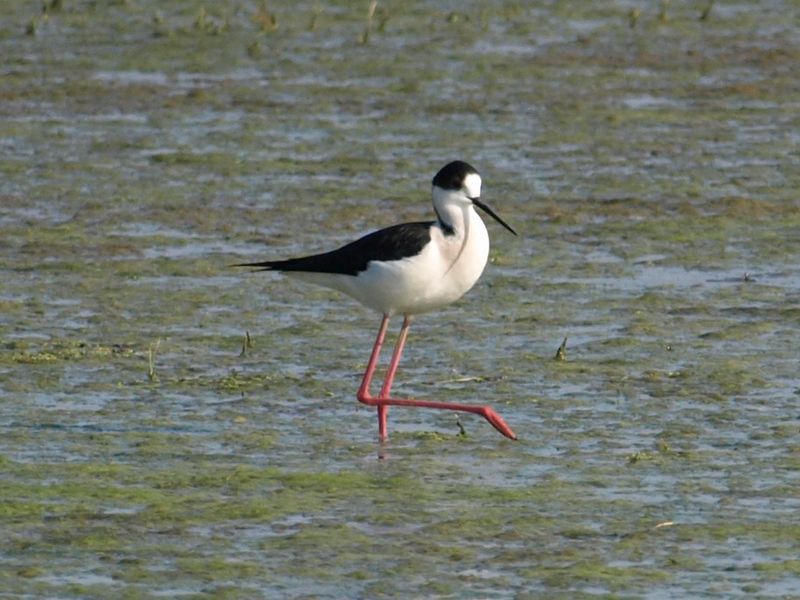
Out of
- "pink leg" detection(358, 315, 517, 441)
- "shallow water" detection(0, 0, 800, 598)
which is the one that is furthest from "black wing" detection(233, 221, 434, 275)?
"shallow water" detection(0, 0, 800, 598)

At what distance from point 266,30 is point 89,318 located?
762cm

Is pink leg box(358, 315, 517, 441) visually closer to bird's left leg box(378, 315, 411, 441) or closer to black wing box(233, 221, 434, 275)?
bird's left leg box(378, 315, 411, 441)

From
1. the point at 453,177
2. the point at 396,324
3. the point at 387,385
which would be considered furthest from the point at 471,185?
the point at 396,324

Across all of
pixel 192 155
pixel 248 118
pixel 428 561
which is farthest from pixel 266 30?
pixel 428 561

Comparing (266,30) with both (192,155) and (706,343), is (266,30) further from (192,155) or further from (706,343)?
(706,343)

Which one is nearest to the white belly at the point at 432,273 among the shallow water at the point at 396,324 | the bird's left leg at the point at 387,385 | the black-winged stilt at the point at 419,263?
the black-winged stilt at the point at 419,263

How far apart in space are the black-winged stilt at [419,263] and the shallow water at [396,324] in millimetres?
423

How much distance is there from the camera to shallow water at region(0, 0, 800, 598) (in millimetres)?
5688

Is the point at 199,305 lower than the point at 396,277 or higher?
lower

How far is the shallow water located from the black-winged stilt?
423 mm

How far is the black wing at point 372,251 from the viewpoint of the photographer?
7.16 m

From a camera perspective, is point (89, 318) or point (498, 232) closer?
point (89, 318)

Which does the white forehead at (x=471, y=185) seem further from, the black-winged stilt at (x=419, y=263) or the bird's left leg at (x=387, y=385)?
the bird's left leg at (x=387, y=385)

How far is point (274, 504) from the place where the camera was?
6.07 m
